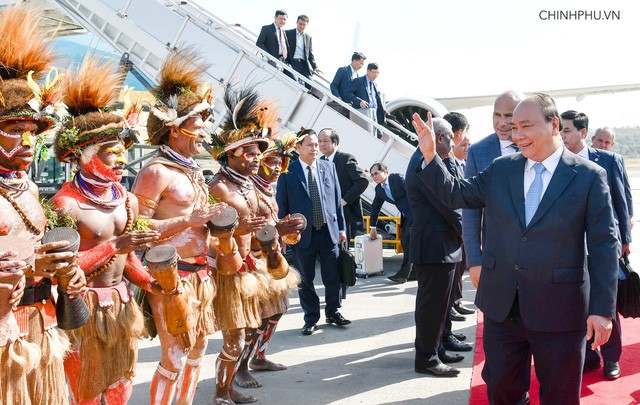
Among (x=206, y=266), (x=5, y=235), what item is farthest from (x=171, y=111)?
(x=5, y=235)

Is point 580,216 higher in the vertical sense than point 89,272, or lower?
higher

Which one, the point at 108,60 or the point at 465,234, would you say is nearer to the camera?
the point at 108,60

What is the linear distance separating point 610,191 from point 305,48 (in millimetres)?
7699

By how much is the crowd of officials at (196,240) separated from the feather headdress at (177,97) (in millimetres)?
12

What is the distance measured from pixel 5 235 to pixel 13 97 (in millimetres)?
641

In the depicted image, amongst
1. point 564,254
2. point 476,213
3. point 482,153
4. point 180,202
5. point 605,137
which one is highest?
point 605,137

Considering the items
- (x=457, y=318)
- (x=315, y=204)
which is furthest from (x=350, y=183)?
(x=457, y=318)

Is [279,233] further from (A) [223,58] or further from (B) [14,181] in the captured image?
(A) [223,58]

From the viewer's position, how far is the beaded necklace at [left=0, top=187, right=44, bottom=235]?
2857 millimetres

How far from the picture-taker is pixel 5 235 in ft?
8.82

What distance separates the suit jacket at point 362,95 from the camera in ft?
38.0

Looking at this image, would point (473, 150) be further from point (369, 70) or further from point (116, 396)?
point (369, 70)

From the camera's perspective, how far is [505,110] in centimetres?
443

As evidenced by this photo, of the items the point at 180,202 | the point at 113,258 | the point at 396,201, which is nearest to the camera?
the point at 113,258
